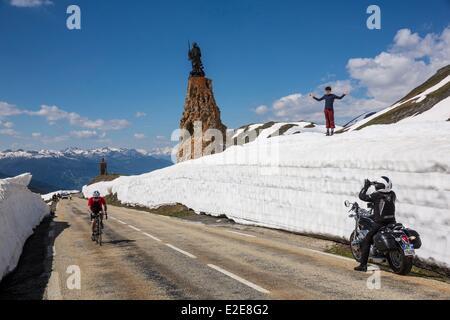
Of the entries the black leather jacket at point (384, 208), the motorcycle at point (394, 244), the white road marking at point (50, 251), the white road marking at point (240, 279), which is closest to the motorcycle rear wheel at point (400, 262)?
the motorcycle at point (394, 244)

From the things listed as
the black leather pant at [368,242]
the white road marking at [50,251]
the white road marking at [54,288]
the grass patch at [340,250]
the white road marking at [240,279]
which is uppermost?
the black leather pant at [368,242]

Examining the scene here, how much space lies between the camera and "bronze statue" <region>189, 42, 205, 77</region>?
66.8 m

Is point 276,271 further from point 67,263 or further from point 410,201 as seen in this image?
point 67,263

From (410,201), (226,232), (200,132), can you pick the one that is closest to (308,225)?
(226,232)

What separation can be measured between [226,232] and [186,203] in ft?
47.4

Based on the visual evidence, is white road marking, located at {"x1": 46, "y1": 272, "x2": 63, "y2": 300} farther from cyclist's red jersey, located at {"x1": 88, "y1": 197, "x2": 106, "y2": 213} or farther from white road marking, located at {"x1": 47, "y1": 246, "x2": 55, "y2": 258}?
cyclist's red jersey, located at {"x1": 88, "y1": 197, "x2": 106, "y2": 213}

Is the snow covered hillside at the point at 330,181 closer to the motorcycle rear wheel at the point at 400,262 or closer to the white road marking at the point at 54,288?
the motorcycle rear wheel at the point at 400,262

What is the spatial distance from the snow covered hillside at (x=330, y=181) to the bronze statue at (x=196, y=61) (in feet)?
125

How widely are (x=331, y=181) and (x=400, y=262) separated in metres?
5.92

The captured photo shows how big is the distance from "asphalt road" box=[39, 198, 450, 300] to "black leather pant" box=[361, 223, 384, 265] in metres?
0.43

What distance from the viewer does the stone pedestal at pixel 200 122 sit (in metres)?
62.1

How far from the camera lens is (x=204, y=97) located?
65875mm

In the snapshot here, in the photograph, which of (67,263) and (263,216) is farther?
(263,216)

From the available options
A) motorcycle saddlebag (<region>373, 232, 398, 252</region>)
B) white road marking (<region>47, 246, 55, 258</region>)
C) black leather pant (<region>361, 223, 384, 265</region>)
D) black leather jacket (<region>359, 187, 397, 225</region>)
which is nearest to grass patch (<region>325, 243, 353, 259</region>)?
black leather pant (<region>361, 223, 384, 265</region>)
